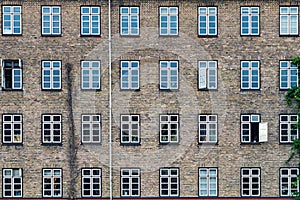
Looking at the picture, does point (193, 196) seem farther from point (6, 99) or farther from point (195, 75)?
point (6, 99)

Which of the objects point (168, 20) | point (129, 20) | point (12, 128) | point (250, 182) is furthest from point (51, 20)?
point (250, 182)

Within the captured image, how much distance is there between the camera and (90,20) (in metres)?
34.5

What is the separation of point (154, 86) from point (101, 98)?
2675 mm

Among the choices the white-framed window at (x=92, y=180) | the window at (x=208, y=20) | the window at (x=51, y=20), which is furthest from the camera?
the window at (x=208, y=20)

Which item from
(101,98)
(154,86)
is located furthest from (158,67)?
(101,98)

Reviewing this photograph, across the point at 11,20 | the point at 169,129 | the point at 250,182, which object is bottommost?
the point at 250,182

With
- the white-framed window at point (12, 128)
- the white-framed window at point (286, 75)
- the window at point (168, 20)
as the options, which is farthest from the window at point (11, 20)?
the white-framed window at point (286, 75)

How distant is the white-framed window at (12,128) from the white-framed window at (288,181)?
42.7ft

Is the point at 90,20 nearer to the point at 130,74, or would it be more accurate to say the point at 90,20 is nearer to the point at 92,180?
the point at 130,74

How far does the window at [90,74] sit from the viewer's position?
34344 millimetres

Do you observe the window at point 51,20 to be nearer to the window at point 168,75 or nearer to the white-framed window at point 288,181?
the window at point 168,75

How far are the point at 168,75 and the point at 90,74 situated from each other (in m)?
3.85

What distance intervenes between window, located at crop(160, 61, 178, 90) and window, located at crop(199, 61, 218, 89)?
1238mm

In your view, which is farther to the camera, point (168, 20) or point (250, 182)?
point (168, 20)
